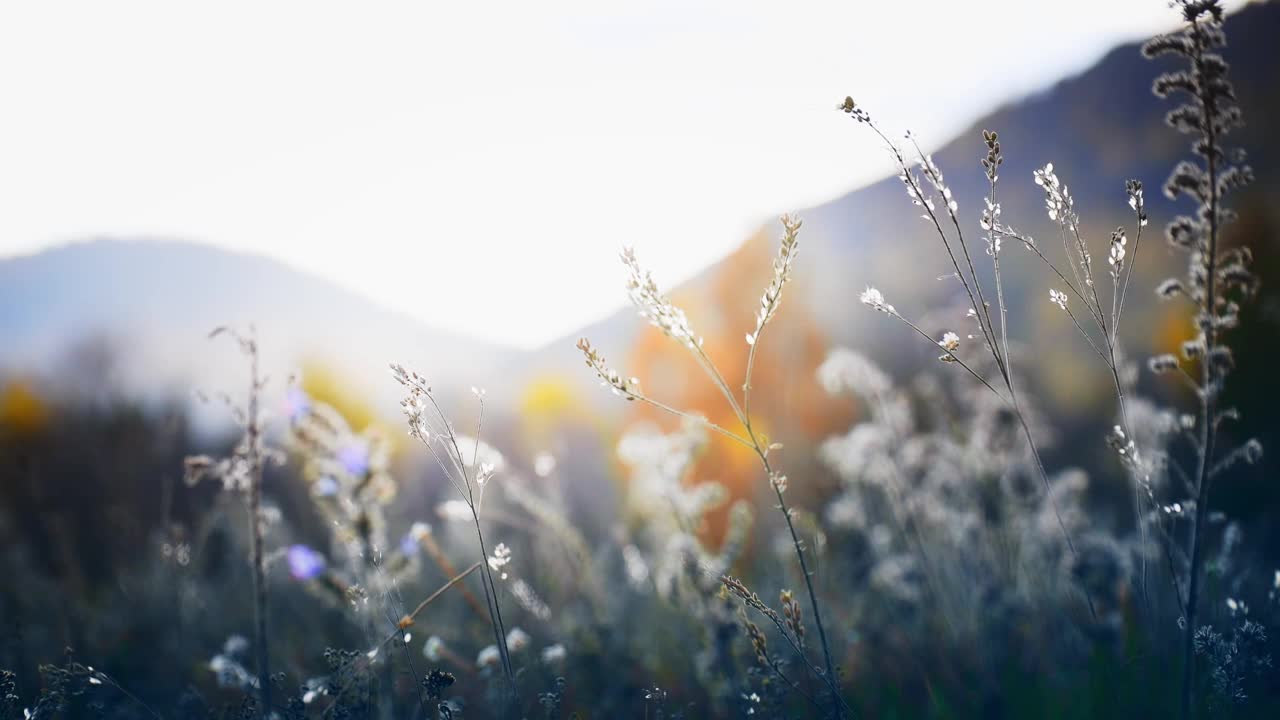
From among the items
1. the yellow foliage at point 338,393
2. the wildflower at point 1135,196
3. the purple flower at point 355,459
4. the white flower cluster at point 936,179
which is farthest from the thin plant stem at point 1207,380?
→ the yellow foliage at point 338,393

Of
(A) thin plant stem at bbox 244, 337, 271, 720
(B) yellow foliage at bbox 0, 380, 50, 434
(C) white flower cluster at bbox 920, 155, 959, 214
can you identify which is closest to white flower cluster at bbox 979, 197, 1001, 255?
(C) white flower cluster at bbox 920, 155, 959, 214

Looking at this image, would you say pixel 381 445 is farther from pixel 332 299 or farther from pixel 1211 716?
pixel 332 299

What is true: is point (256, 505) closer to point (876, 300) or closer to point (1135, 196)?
point (876, 300)

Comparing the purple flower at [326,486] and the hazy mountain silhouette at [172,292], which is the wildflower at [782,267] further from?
the hazy mountain silhouette at [172,292]

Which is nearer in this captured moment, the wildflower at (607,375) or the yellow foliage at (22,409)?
the wildflower at (607,375)

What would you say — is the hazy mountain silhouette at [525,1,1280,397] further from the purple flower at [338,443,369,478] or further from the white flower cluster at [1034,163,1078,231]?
the purple flower at [338,443,369,478]

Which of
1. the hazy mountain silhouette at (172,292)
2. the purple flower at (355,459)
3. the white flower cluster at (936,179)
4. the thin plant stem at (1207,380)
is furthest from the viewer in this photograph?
the hazy mountain silhouette at (172,292)

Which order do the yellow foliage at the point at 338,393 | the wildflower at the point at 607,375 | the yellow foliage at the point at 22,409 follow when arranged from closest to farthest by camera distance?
1. the wildflower at the point at 607,375
2. the yellow foliage at the point at 22,409
3. the yellow foliage at the point at 338,393

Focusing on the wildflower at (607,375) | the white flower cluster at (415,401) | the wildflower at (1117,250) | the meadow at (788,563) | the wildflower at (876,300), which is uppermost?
the wildflower at (1117,250)
